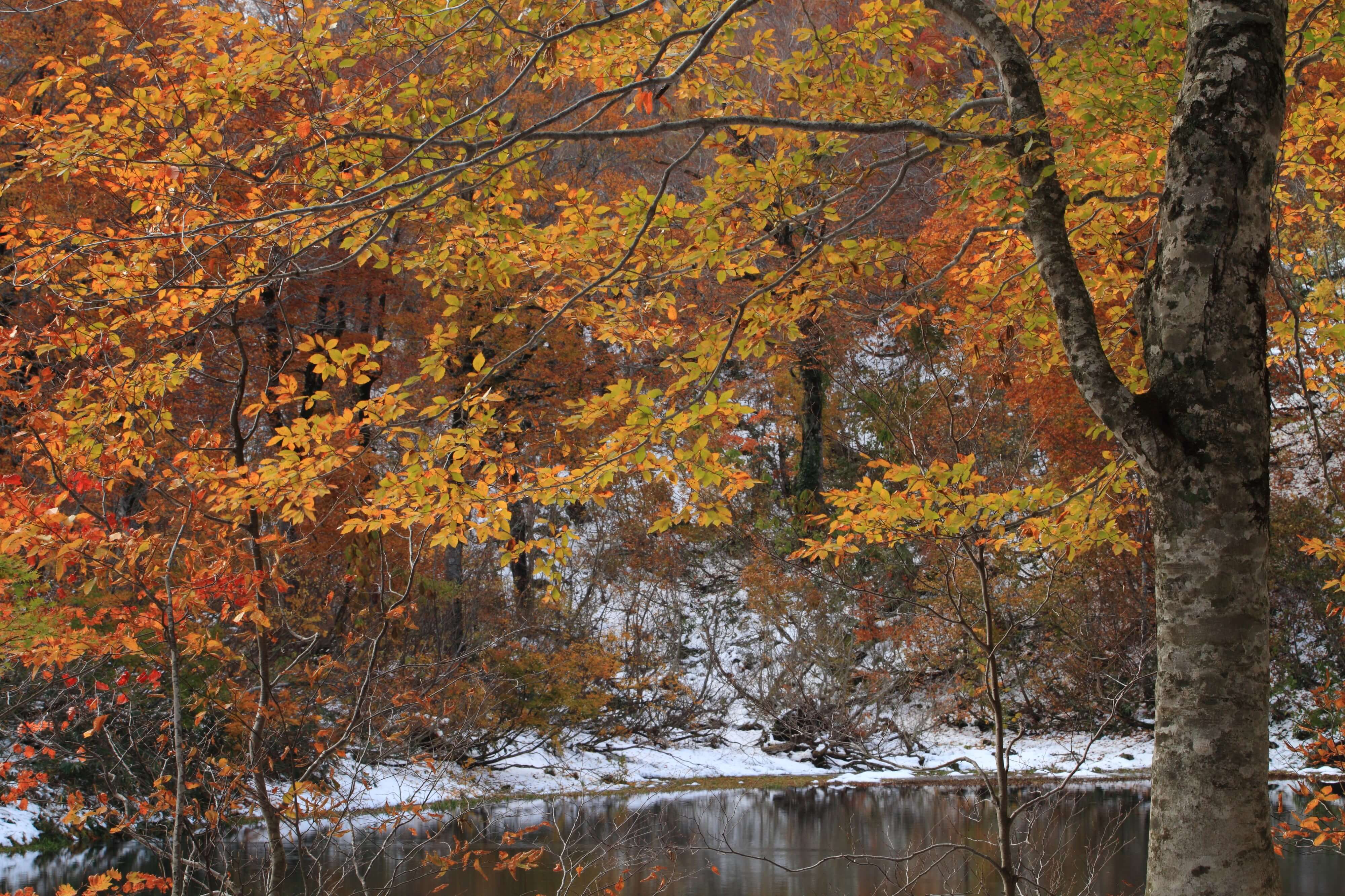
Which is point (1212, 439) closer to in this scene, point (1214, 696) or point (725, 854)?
point (1214, 696)

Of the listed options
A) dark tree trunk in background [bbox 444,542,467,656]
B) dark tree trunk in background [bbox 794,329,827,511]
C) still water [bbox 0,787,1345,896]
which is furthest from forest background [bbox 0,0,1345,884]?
dark tree trunk in background [bbox 794,329,827,511]

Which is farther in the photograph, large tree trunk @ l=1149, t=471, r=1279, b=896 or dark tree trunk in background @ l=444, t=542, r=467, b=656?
dark tree trunk in background @ l=444, t=542, r=467, b=656

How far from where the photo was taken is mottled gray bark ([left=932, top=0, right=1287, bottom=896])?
8.70ft

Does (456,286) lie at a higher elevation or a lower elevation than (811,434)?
lower

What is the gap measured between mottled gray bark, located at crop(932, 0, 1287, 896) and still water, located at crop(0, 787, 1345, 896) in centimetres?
418

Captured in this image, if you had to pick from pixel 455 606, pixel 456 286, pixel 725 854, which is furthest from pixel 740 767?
pixel 456 286

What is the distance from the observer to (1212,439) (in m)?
2.83

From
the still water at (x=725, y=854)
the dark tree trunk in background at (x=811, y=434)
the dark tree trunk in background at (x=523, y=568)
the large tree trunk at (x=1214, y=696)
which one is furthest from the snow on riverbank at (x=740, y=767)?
the large tree trunk at (x=1214, y=696)

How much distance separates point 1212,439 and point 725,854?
286 inches

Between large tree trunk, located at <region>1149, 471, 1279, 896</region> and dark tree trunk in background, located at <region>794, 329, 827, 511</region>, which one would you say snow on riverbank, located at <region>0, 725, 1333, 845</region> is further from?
large tree trunk, located at <region>1149, 471, 1279, 896</region>

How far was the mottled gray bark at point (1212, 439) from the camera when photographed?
2.65 metres

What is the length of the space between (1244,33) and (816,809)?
1054cm

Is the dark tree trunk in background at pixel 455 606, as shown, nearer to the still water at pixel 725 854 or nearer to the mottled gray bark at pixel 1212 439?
the still water at pixel 725 854

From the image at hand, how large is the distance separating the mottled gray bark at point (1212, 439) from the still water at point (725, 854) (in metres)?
4.18
